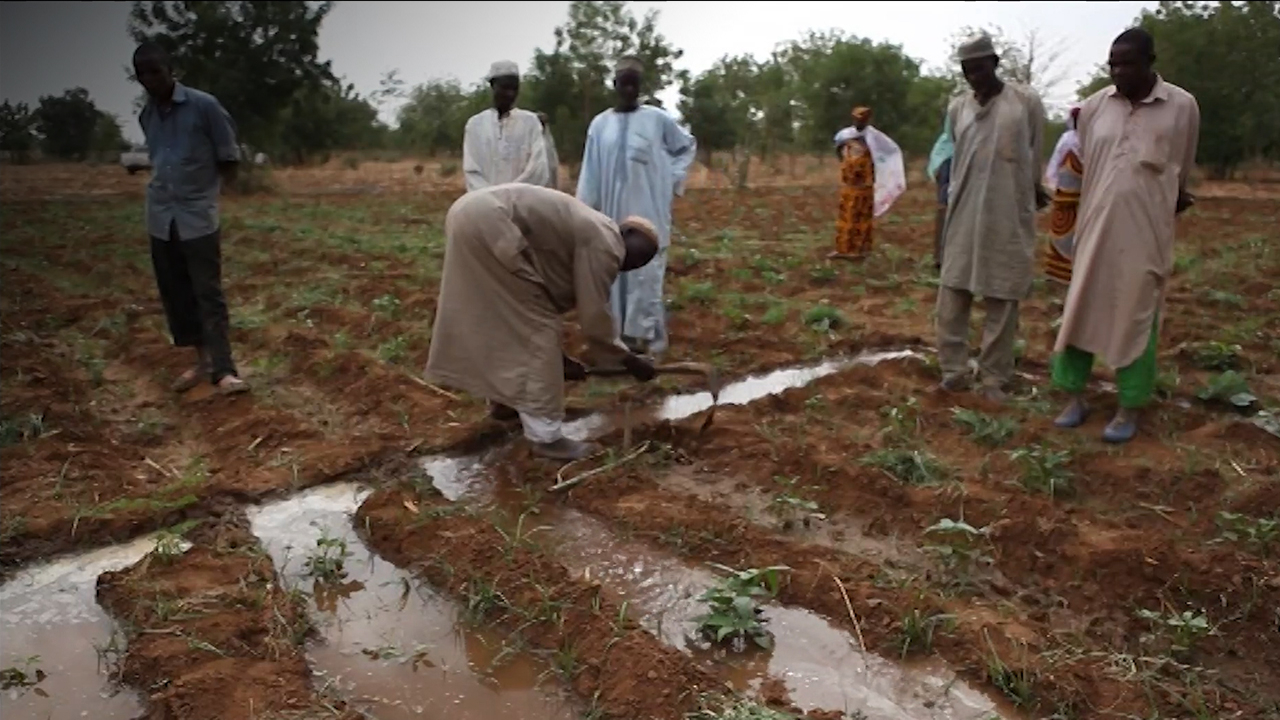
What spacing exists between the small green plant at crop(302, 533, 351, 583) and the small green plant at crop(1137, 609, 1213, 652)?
256 centimetres

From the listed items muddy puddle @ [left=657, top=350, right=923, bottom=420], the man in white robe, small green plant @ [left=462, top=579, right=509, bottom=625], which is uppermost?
the man in white robe

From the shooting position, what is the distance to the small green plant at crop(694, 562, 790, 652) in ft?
9.55

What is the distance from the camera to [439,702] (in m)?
2.68

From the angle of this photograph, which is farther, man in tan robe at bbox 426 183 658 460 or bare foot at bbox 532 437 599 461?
bare foot at bbox 532 437 599 461

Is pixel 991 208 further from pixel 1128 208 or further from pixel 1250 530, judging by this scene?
pixel 1250 530

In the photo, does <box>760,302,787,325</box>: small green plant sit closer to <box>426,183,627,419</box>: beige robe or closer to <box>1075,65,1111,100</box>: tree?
<box>426,183,627,419</box>: beige robe

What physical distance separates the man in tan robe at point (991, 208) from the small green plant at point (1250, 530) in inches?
59.4

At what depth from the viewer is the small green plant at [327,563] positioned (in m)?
3.33

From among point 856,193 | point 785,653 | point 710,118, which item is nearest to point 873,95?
point 710,118

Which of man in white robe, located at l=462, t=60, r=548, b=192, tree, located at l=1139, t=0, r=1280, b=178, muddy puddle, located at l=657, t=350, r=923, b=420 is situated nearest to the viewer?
muddy puddle, located at l=657, t=350, r=923, b=420

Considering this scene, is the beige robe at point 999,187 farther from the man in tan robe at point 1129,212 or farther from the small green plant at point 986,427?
the small green plant at point 986,427

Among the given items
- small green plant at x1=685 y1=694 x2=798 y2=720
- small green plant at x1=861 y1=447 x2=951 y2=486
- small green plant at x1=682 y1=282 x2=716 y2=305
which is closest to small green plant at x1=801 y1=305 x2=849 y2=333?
small green plant at x1=682 y1=282 x2=716 y2=305

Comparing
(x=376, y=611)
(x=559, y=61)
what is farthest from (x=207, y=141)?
(x=559, y=61)

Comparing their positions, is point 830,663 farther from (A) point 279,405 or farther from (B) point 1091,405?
(A) point 279,405
